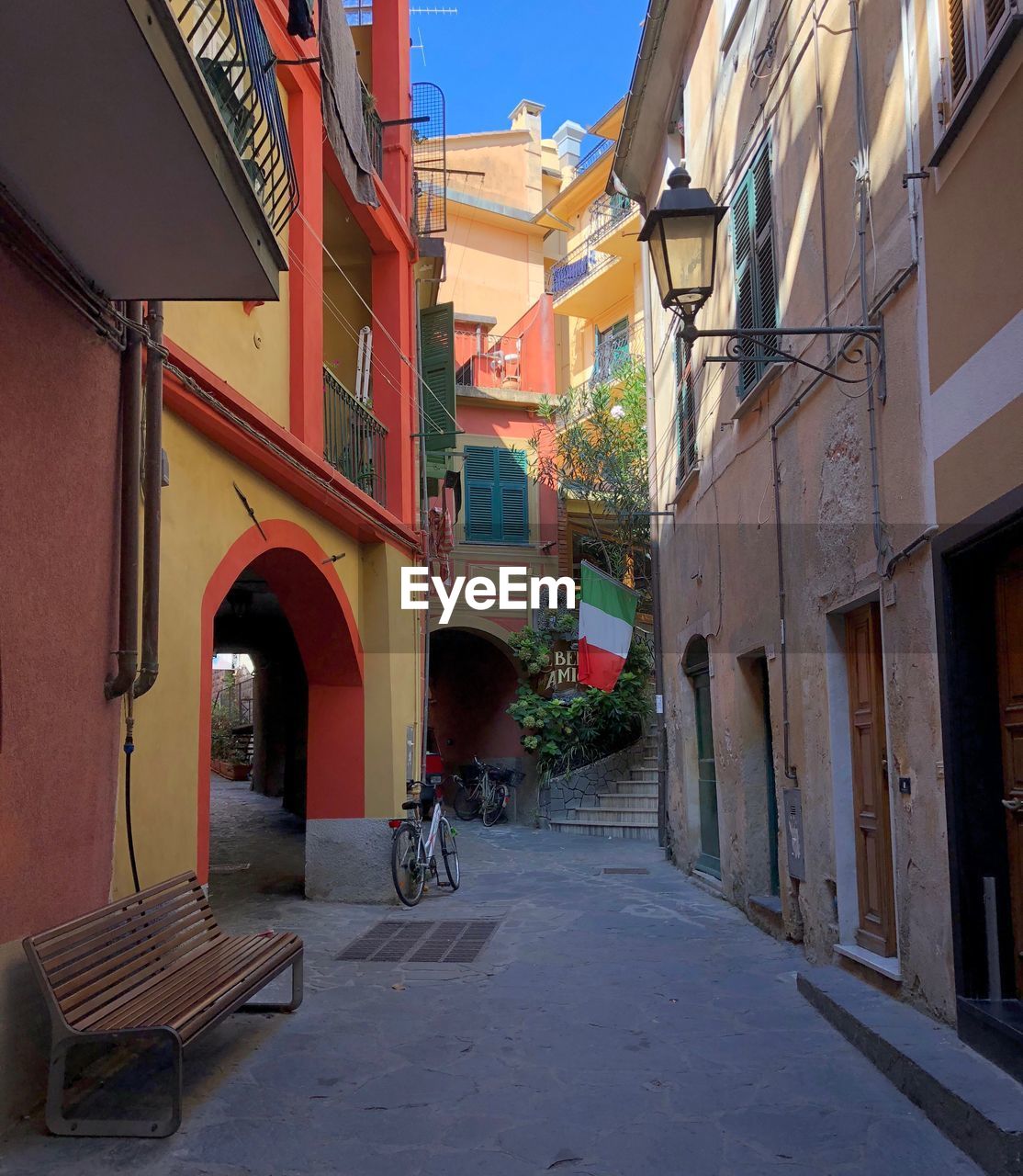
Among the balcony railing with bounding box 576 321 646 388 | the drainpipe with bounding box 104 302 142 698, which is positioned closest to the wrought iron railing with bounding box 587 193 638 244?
the balcony railing with bounding box 576 321 646 388

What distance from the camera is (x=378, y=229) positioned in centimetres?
1149

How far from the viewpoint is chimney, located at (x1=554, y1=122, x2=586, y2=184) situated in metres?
31.7

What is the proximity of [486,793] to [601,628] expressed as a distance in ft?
21.0

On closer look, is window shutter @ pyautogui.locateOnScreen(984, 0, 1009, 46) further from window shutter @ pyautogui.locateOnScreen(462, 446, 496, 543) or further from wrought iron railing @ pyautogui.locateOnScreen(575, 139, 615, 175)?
wrought iron railing @ pyautogui.locateOnScreen(575, 139, 615, 175)

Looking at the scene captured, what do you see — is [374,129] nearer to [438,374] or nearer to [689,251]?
[438,374]

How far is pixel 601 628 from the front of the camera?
14930mm

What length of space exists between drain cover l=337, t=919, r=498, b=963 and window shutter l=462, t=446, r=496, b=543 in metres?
13.3

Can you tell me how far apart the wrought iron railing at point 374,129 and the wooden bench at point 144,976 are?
8153 mm

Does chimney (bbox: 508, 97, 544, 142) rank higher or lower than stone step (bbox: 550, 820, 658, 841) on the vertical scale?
higher

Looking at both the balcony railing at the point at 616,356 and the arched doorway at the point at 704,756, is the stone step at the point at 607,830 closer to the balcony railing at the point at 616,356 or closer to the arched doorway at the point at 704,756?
the arched doorway at the point at 704,756

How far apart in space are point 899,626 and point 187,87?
3.99m

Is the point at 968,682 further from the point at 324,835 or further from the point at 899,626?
the point at 324,835

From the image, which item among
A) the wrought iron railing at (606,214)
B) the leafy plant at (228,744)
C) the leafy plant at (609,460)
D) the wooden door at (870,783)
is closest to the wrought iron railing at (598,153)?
the wrought iron railing at (606,214)

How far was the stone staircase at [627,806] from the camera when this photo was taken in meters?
17.4
